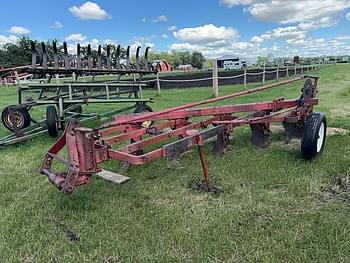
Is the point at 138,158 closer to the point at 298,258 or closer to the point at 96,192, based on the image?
the point at 96,192

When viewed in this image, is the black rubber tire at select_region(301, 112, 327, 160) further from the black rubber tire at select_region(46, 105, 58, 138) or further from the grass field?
the black rubber tire at select_region(46, 105, 58, 138)

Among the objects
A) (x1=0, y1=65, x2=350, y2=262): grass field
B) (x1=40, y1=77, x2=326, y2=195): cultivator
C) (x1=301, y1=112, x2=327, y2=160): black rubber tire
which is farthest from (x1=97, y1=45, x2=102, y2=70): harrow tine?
(x1=301, y1=112, x2=327, y2=160): black rubber tire

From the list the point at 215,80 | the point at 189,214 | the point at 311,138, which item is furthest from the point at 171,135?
the point at 215,80

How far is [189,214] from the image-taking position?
2.89 m

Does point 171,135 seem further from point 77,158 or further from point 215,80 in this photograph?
point 215,80

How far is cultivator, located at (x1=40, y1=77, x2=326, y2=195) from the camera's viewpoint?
2730 mm

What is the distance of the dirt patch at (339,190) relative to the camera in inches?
122

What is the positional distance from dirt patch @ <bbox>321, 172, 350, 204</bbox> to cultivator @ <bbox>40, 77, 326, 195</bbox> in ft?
1.79

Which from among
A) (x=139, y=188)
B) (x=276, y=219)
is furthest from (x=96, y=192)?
(x=276, y=219)

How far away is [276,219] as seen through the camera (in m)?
2.72

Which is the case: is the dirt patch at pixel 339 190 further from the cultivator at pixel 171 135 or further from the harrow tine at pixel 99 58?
the harrow tine at pixel 99 58

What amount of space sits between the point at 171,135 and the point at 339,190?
1706 mm

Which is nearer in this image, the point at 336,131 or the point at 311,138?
the point at 311,138

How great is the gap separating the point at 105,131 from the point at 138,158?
0.95 metres
